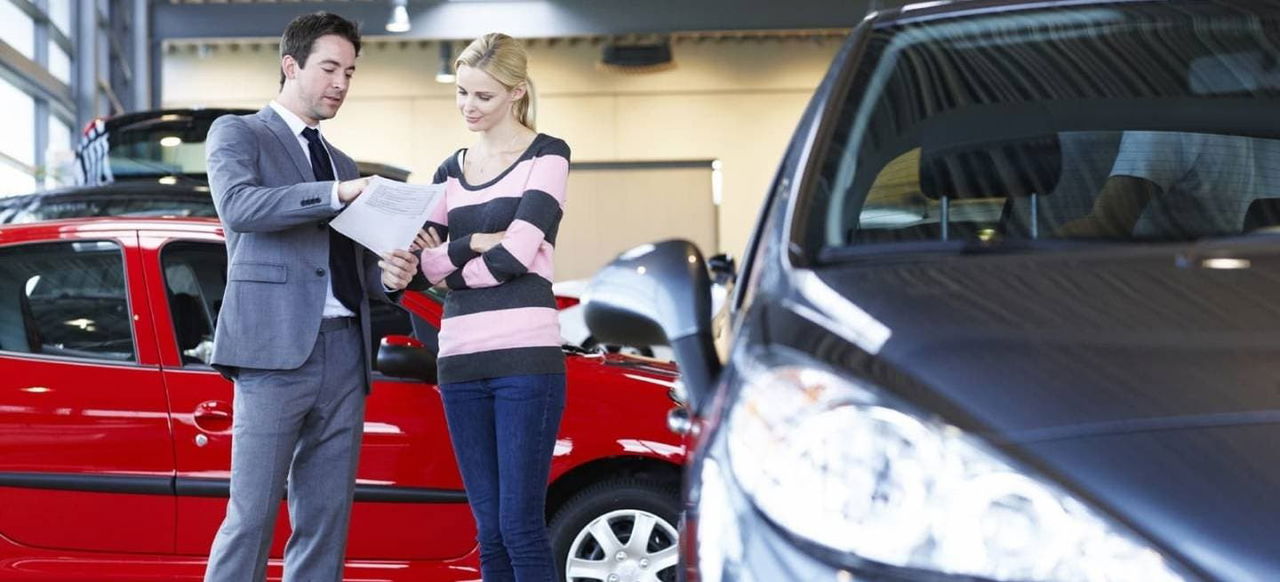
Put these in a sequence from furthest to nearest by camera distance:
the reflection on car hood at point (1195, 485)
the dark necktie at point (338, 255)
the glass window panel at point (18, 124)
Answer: the glass window panel at point (18, 124)
the dark necktie at point (338, 255)
the reflection on car hood at point (1195, 485)

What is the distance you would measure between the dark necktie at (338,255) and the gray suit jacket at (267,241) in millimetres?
42

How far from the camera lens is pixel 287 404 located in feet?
10.6

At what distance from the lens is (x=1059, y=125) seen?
2006mm

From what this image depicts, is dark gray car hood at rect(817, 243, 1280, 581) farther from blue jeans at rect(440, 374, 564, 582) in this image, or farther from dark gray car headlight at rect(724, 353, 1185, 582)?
blue jeans at rect(440, 374, 564, 582)

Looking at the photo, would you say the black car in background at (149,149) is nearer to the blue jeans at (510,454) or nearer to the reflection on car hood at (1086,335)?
the blue jeans at (510,454)

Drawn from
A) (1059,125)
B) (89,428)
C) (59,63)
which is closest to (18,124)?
(59,63)

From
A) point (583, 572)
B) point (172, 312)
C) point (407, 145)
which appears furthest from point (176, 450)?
point (407, 145)

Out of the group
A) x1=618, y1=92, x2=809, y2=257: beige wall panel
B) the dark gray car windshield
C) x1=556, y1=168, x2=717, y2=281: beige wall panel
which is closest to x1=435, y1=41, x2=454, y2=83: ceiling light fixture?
x1=556, y1=168, x2=717, y2=281: beige wall panel

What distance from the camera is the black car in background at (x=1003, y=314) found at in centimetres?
121

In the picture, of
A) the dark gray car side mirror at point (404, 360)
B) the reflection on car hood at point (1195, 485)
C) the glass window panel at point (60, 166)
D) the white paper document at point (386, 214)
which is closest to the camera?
the reflection on car hood at point (1195, 485)

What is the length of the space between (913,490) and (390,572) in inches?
124

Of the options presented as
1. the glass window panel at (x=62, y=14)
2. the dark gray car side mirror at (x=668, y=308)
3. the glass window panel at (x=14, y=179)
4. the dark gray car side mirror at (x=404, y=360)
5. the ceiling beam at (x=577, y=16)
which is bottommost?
the glass window panel at (x=14, y=179)

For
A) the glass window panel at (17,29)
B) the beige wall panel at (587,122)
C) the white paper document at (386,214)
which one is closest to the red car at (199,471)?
the white paper document at (386,214)

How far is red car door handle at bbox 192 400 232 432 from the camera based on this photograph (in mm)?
4211
